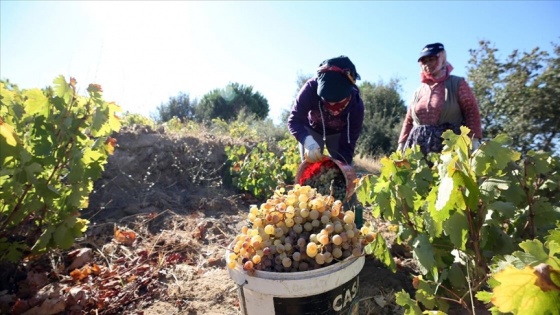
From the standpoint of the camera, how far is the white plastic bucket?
131 centimetres

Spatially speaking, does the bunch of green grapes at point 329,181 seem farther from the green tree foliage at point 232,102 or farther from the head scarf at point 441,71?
the green tree foliage at point 232,102

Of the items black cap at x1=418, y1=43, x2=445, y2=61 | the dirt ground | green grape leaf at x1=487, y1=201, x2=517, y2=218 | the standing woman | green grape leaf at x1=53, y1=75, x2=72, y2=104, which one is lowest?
the dirt ground

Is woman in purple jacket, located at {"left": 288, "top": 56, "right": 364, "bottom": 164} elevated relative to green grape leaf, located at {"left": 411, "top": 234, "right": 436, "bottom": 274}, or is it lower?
elevated

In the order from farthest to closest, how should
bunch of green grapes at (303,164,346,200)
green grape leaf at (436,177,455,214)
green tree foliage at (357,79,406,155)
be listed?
green tree foliage at (357,79,406,155) → bunch of green grapes at (303,164,346,200) → green grape leaf at (436,177,455,214)

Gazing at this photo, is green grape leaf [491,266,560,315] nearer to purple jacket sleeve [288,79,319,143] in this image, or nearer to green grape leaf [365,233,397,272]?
green grape leaf [365,233,397,272]

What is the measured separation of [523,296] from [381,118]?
17.4 m

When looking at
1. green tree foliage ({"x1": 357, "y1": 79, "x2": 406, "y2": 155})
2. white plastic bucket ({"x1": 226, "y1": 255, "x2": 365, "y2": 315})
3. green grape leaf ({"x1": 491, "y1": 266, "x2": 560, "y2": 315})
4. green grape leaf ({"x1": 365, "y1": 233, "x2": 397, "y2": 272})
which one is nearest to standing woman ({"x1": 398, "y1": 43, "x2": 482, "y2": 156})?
green grape leaf ({"x1": 365, "y1": 233, "x2": 397, "y2": 272})

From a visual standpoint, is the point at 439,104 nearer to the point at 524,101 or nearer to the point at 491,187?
the point at 491,187

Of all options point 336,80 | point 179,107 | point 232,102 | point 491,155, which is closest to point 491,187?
point 491,155

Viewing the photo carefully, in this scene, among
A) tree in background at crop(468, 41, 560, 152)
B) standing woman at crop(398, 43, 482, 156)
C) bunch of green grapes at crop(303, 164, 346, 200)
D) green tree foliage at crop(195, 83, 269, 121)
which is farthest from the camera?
green tree foliage at crop(195, 83, 269, 121)

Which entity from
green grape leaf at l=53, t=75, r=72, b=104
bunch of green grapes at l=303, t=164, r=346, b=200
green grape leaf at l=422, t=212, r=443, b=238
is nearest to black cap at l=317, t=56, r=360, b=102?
bunch of green grapes at l=303, t=164, r=346, b=200

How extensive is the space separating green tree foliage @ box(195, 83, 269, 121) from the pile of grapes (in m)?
26.0

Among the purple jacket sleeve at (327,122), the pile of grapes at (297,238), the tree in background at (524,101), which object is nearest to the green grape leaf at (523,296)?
the pile of grapes at (297,238)

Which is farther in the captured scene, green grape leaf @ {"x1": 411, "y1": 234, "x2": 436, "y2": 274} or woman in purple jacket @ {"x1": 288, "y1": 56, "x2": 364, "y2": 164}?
woman in purple jacket @ {"x1": 288, "y1": 56, "x2": 364, "y2": 164}
